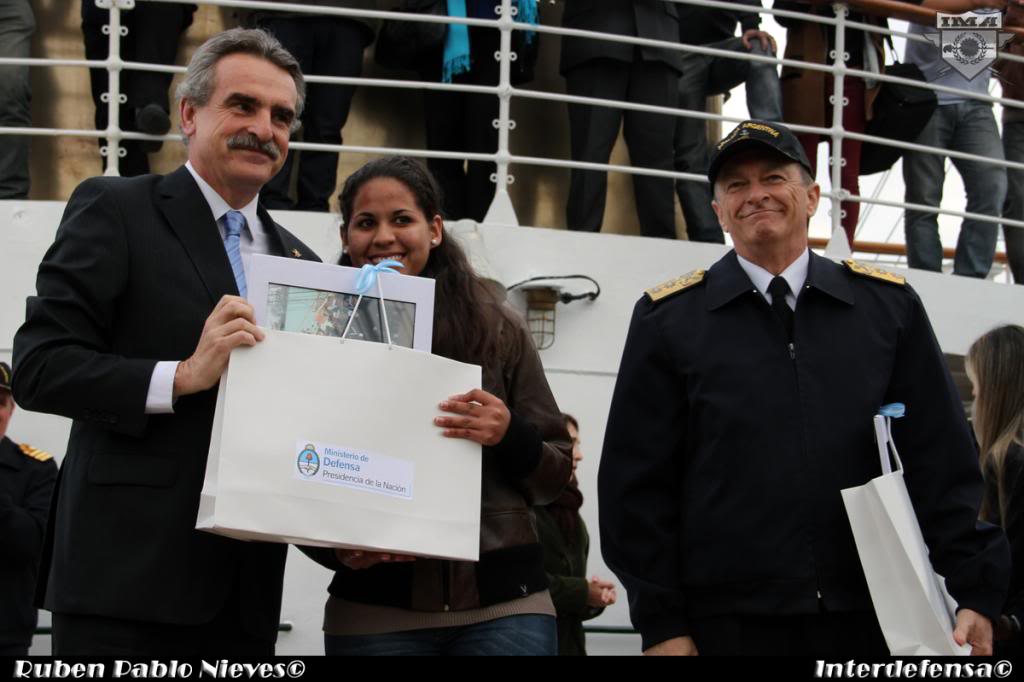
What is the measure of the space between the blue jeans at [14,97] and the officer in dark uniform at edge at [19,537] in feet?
5.02

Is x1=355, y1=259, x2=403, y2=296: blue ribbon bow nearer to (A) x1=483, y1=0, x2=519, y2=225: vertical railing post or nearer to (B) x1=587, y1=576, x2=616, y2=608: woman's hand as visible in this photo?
(B) x1=587, y1=576, x2=616, y2=608: woman's hand

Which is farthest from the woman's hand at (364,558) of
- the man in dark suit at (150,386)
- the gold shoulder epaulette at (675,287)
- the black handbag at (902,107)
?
the black handbag at (902,107)

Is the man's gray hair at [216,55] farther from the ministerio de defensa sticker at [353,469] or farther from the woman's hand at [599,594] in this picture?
the woman's hand at [599,594]

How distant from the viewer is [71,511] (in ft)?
8.43

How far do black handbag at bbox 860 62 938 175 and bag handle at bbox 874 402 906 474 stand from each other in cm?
393

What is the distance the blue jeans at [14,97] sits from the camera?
587 cm

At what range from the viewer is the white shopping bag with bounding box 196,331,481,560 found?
2.43 metres

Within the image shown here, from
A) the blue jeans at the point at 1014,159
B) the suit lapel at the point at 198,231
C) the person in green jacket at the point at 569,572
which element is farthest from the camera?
the blue jeans at the point at 1014,159

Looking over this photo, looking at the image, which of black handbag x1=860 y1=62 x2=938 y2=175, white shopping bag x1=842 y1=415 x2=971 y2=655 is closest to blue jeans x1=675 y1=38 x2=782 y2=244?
black handbag x1=860 y1=62 x2=938 y2=175

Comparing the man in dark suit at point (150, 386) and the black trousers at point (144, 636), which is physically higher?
the man in dark suit at point (150, 386)

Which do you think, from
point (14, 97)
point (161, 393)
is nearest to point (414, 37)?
point (14, 97)

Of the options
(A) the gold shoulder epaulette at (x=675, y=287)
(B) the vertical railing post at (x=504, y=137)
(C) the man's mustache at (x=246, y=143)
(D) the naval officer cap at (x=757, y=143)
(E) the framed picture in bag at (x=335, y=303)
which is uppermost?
(B) the vertical railing post at (x=504, y=137)

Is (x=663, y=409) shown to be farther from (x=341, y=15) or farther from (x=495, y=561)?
(x=341, y=15)

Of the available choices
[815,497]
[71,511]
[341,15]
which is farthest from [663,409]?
[341,15]
